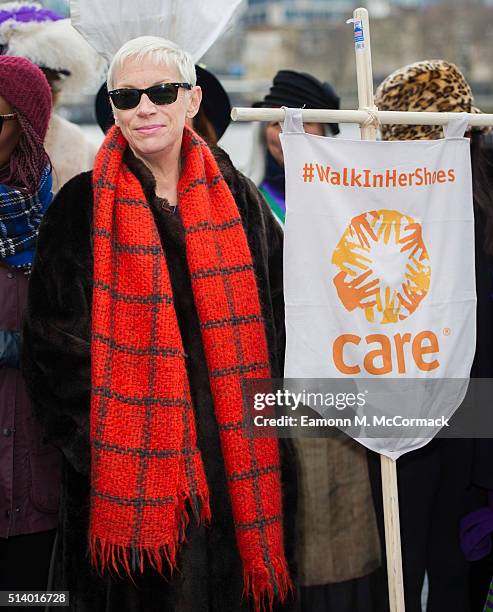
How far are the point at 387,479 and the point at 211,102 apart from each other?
5.53 feet

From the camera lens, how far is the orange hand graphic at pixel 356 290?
8.99ft

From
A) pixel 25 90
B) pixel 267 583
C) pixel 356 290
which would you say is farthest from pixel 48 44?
pixel 267 583

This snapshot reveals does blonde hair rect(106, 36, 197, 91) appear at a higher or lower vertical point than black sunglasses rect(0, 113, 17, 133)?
higher

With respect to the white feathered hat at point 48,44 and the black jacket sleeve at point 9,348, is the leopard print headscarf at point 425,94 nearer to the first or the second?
the white feathered hat at point 48,44

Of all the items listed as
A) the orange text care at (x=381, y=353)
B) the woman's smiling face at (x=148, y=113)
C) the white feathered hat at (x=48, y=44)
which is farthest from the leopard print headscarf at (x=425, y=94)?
the white feathered hat at (x=48, y=44)

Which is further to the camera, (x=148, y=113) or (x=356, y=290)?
(x=356, y=290)

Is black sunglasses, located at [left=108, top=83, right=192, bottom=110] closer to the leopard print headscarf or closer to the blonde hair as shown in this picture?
the blonde hair

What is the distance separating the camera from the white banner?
8.86 ft

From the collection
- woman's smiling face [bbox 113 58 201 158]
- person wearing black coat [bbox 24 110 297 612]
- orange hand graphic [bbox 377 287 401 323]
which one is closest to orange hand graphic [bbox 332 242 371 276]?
orange hand graphic [bbox 377 287 401 323]

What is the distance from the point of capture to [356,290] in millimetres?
2752

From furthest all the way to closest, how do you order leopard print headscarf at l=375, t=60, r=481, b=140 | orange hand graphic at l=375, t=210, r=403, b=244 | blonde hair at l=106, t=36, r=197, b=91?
leopard print headscarf at l=375, t=60, r=481, b=140
orange hand graphic at l=375, t=210, r=403, b=244
blonde hair at l=106, t=36, r=197, b=91

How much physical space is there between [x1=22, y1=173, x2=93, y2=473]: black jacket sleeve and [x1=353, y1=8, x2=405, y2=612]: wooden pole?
923 mm

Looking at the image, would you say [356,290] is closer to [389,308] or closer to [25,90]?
[389,308]

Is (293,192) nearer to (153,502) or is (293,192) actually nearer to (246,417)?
(246,417)
